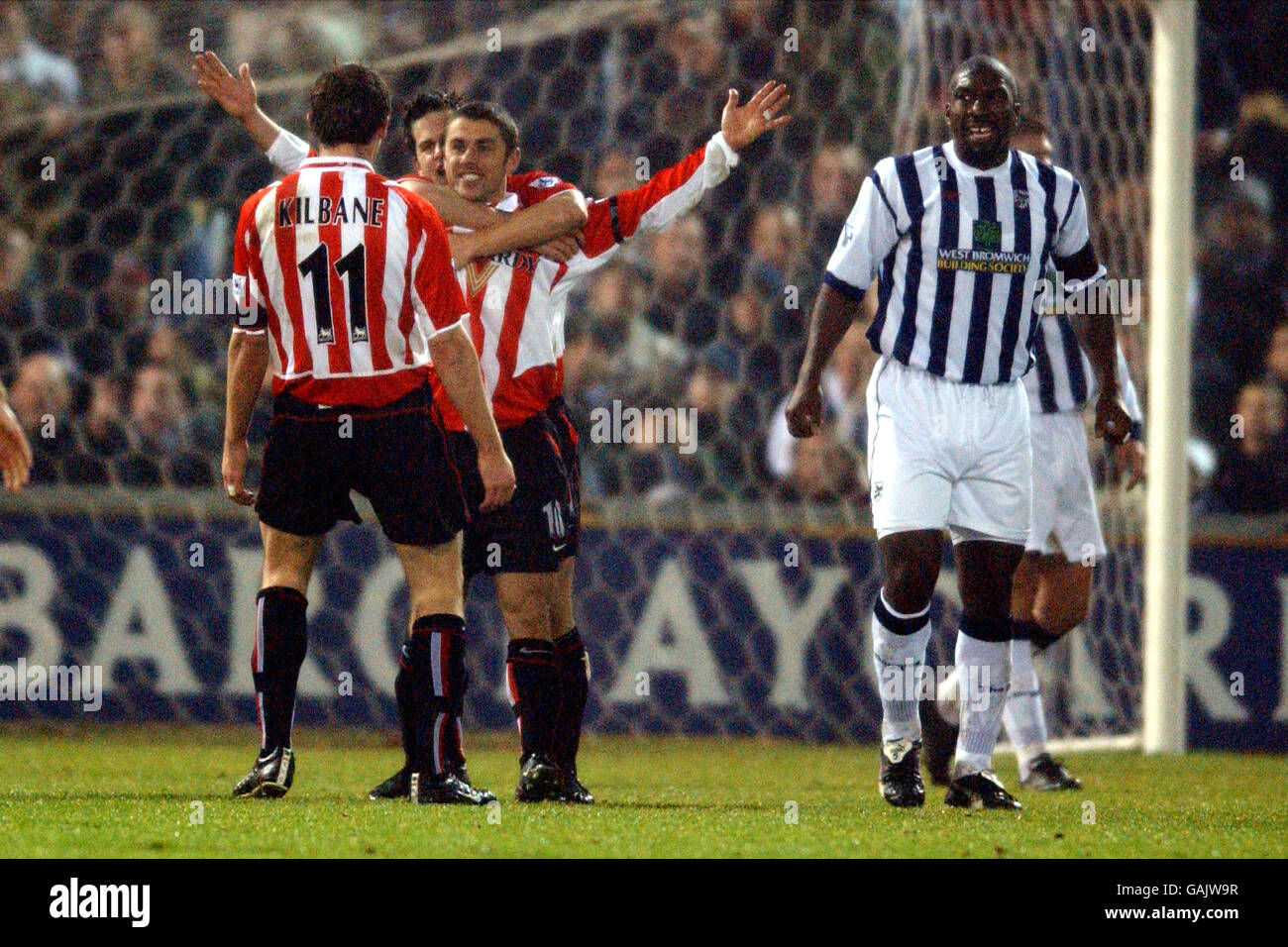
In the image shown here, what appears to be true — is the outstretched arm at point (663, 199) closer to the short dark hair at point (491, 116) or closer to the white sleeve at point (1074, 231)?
the short dark hair at point (491, 116)

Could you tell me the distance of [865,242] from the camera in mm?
4914

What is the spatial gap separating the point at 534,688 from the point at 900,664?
0.91 metres

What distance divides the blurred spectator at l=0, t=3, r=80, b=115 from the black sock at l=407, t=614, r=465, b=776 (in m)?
4.99

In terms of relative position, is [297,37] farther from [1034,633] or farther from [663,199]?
[1034,633]

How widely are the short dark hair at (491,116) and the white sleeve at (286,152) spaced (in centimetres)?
45

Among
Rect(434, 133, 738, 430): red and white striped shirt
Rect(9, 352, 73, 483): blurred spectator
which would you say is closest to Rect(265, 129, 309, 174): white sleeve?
Rect(434, 133, 738, 430): red and white striped shirt

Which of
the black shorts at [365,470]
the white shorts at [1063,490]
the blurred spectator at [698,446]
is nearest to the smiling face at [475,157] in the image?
the black shorts at [365,470]

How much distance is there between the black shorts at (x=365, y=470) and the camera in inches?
181

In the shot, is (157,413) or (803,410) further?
(157,413)

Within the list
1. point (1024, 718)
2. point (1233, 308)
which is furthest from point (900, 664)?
point (1233, 308)

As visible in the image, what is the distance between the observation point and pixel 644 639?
8.20 metres

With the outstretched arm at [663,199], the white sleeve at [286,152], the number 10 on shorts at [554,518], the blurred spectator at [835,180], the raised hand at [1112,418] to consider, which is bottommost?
the number 10 on shorts at [554,518]

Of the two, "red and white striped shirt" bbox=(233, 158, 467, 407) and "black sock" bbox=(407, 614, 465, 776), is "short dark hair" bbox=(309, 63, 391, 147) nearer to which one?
"red and white striped shirt" bbox=(233, 158, 467, 407)
